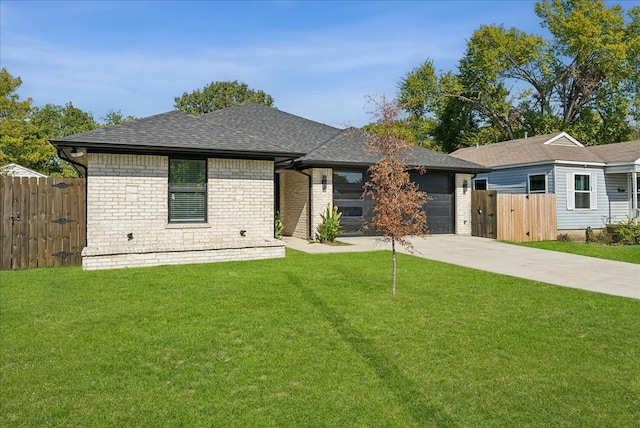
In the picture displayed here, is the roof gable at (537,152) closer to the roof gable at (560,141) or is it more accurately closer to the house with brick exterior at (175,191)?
the roof gable at (560,141)

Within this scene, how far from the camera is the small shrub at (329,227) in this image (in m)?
14.8

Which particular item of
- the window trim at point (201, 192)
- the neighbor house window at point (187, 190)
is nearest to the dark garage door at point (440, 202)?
the window trim at point (201, 192)

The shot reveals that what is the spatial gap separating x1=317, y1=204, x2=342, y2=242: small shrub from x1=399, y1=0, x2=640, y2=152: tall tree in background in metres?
21.6

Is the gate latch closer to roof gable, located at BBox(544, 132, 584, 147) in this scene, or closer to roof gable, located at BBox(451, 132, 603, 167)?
roof gable, located at BBox(451, 132, 603, 167)

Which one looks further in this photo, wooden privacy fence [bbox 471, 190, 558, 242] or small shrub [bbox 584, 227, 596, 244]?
small shrub [bbox 584, 227, 596, 244]

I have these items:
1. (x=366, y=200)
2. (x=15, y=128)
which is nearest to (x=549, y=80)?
(x=366, y=200)

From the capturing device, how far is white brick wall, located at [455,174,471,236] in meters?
18.1

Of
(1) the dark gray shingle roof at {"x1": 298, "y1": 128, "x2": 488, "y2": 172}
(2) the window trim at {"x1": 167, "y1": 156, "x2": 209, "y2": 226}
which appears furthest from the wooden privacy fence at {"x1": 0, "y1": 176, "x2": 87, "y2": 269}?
(1) the dark gray shingle roof at {"x1": 298, "y1": 128, "x2": 488, "y2": 172}

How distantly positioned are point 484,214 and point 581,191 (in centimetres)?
534

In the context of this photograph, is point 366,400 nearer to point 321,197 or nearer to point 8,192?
point 8,192

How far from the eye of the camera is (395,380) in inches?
152

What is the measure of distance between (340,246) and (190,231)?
16.1 ft

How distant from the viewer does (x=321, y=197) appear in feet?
50.6

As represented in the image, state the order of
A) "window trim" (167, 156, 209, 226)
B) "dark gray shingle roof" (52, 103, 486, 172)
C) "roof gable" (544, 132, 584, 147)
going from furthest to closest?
"roof gable" (544, 132, 584, 147), "window trim" (167, 156, 209, 226), "dark gray shingle roof" (52, 103, 486, 172)
